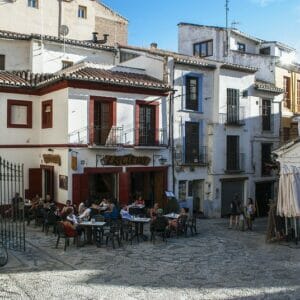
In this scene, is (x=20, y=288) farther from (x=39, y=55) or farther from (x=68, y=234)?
(x=39, y=55)

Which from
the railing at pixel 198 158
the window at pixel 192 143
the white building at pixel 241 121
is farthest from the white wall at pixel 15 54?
the white building at pixel 241 121

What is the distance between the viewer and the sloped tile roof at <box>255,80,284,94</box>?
28.2 m

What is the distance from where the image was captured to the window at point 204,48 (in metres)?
32.6

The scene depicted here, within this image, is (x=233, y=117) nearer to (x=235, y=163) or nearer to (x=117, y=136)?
(x=235, y=163)

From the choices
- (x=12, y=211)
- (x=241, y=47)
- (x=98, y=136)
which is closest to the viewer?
(x=12, y=211)

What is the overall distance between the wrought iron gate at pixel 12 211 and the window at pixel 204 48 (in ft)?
57.3

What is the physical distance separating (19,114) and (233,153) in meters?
12.8

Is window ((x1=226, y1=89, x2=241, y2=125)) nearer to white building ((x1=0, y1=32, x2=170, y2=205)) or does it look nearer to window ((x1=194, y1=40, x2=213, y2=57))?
white building ((x1=0, y1=32, x2=170, y2=205))

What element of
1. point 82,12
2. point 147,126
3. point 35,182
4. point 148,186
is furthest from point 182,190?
point 82,12

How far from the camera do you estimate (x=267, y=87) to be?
28.7m

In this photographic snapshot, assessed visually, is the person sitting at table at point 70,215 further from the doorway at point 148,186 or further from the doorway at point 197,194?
the doorway at point 197,194

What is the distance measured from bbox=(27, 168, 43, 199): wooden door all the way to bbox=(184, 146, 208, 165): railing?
8.02 meters

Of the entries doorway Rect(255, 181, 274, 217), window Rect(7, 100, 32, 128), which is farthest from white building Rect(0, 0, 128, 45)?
doorway Rect(255, 181, 274, 217)

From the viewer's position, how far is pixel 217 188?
25922 mm
